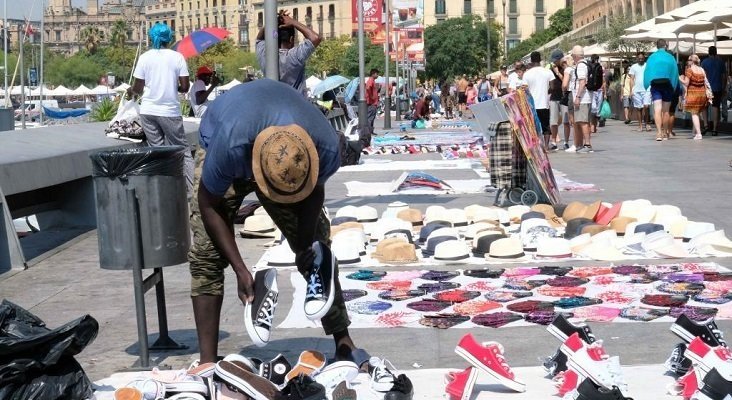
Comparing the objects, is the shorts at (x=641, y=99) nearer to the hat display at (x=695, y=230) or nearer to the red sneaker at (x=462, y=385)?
the hat display at (x=695, y=230)

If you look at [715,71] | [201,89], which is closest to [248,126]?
[201,89]

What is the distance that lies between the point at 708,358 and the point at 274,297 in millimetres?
1819

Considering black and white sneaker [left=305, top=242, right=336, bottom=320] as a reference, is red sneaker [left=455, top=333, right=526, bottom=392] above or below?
below

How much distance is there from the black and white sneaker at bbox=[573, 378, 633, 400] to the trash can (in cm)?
238

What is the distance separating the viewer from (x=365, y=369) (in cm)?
557

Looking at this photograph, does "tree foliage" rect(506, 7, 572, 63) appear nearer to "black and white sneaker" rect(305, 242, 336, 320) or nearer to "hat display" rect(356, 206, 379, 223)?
"hat display" rect(356, 206, 379, 223)

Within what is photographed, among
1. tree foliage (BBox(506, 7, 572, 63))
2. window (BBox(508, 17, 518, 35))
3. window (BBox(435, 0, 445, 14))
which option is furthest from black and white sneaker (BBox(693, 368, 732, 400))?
window (BBox(508, 17, 518, 35))

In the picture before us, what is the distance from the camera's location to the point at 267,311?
16.8 feet

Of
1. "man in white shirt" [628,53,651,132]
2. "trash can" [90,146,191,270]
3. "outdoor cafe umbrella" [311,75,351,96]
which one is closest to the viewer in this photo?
"trash can" [90,146,191,270]

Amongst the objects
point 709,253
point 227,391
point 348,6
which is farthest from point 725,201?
point 348,6

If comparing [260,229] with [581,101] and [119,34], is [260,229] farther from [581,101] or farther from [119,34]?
[119,34]

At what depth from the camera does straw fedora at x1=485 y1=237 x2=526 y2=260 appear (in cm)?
923

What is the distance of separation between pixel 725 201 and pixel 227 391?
875 centimetres

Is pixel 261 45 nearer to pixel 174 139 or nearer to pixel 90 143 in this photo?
pixel 174 139
